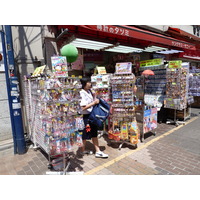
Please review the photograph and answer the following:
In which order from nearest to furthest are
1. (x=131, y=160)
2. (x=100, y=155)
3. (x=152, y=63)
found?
(x=131, y=160)
(x=100, y=155)
(x=152, y=63)

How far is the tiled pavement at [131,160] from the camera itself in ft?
9.77

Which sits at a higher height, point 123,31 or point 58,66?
point 123,31

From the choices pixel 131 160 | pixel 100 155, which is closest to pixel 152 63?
pixel 131 160

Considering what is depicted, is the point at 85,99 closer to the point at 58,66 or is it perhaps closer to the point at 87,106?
the point at 87,106

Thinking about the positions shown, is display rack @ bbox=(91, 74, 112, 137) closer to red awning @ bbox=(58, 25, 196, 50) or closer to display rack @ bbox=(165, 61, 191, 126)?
red awning @ bbox=(58, 25, 196, 50)

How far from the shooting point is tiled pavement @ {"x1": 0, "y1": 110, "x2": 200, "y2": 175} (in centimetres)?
298

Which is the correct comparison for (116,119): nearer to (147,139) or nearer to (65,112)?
(147,139)

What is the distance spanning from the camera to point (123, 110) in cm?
386

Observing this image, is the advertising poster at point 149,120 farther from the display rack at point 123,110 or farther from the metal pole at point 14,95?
the metal pole at point 14,95

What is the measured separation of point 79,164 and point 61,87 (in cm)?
187

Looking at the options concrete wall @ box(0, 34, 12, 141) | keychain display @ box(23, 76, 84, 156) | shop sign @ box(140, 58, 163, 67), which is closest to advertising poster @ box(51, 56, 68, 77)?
keychain display @ box(23, 76, 84, 156)

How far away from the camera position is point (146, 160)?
3.32 metres

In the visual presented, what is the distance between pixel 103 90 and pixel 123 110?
101 cm

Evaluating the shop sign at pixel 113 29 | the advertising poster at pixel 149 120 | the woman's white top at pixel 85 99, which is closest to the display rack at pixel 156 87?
the advertising poster at pixel 149 120
